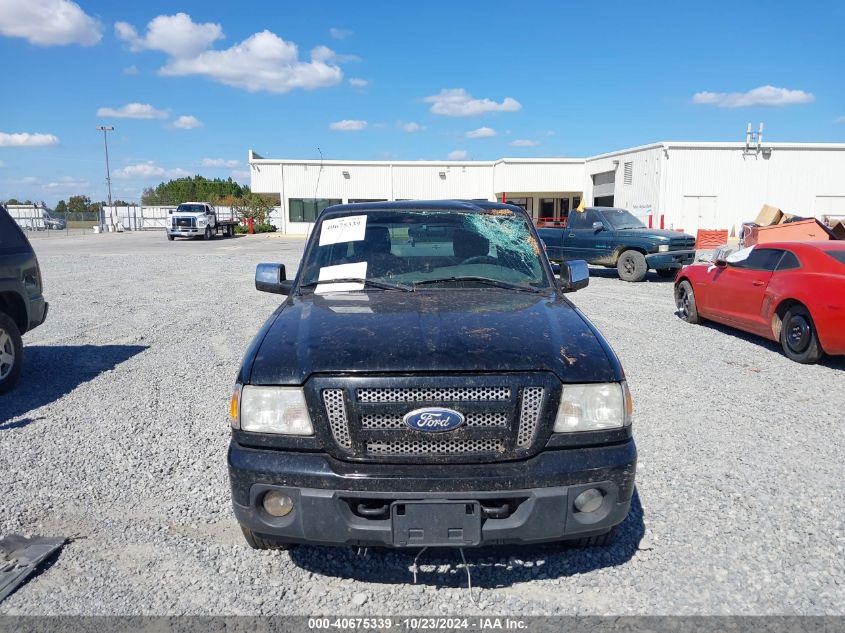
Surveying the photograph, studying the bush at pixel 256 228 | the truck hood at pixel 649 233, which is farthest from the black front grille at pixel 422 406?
the bush at pixel 256 228

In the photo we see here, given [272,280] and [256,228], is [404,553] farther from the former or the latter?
[256,228]

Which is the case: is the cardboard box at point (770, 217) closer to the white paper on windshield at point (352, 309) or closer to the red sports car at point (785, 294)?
the red sports car at point (785, 294)

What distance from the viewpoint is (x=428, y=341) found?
2.72 meters

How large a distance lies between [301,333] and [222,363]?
4.36 metres

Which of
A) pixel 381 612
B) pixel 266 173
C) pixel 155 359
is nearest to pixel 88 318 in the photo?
pixel 155 359

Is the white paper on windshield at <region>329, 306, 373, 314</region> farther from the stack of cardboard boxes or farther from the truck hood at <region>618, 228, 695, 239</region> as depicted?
the stack of cardboard boxes

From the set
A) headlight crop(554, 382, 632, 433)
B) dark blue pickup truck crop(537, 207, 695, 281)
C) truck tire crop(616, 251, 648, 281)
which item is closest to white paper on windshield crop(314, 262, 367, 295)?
headlight crop(554, 382, 632, 433)

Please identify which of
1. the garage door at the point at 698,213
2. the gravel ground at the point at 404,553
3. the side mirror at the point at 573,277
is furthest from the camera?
the garage door at the point at 698,213

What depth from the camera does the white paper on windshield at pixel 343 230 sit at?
411 cm

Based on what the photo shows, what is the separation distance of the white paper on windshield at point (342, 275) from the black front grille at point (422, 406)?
4.20 ft

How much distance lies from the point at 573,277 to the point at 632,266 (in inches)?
453

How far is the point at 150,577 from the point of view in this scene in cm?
290

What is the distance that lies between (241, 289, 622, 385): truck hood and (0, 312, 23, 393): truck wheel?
12.9ft

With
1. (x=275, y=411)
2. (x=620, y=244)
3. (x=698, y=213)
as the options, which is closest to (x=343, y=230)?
(x=275, y=411)
